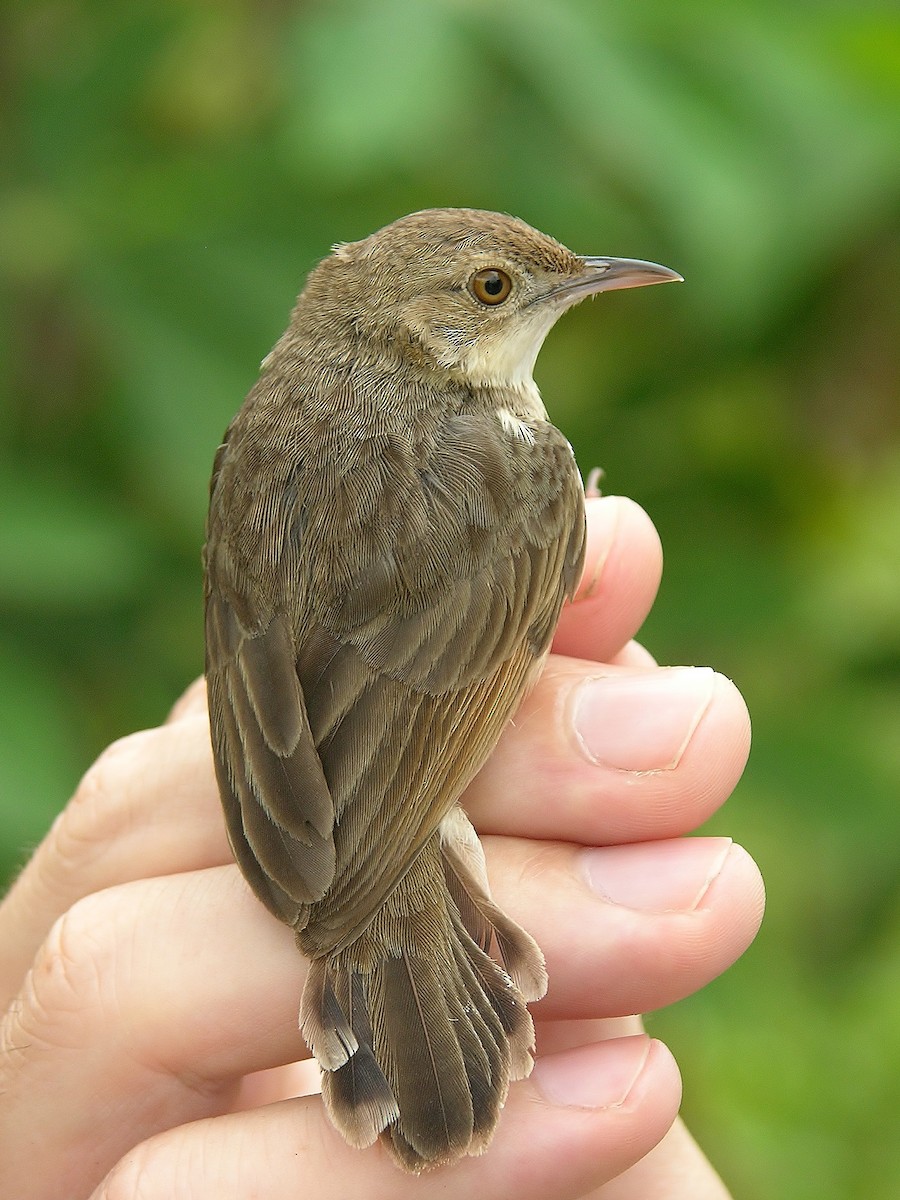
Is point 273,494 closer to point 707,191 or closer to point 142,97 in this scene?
point 707,191

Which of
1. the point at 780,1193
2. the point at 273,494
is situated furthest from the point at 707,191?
the point at 780,1193

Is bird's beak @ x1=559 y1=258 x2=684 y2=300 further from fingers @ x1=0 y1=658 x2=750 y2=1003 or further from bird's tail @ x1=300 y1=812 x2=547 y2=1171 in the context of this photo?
bird's tail @ x1=300 y1=812 x2=547 y2=1171

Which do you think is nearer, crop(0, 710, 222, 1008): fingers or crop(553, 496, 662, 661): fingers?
crop(0, 710, 222, 1008): fingers

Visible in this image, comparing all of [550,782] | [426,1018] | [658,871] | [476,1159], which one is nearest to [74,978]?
[426,1018]

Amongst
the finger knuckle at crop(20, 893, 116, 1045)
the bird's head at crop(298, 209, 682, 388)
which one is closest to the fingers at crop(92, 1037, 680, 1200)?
the finger knuckle at crop(20, 893, 116, 1045)

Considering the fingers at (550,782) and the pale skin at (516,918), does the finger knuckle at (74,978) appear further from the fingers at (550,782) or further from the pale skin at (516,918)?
the fingers at (550,782)

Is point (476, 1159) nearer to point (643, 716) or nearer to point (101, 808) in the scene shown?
point (643, 716)
